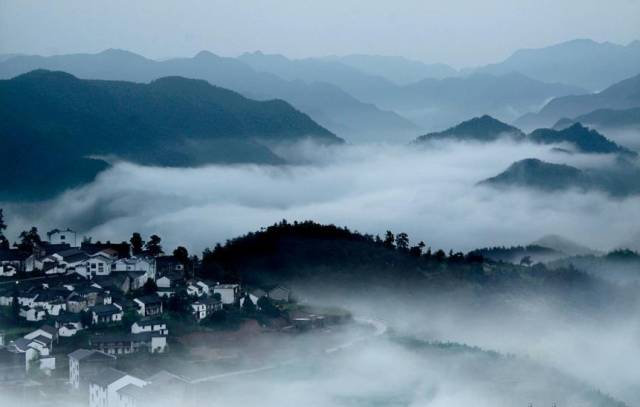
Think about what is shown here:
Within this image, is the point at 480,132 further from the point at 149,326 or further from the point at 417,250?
the point at 149,326

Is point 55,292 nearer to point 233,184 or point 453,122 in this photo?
point 233,184

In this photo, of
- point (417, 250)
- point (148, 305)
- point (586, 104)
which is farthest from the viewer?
point (586, 104)

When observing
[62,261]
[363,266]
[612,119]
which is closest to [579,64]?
[612,119]

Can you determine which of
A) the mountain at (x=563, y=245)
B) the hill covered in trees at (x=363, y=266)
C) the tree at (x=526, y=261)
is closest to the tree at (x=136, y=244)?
the hill covered in trees at (x=363, y=266)

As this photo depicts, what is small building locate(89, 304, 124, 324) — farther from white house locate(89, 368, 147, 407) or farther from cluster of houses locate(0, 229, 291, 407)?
white house locate(89, 368, 147, 407)

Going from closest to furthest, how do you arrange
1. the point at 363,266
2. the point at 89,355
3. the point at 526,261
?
the point at 89,355 < the point at 363,266 < the point at 526,261

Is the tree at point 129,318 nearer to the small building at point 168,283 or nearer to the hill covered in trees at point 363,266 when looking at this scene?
the small building at point 168,283
